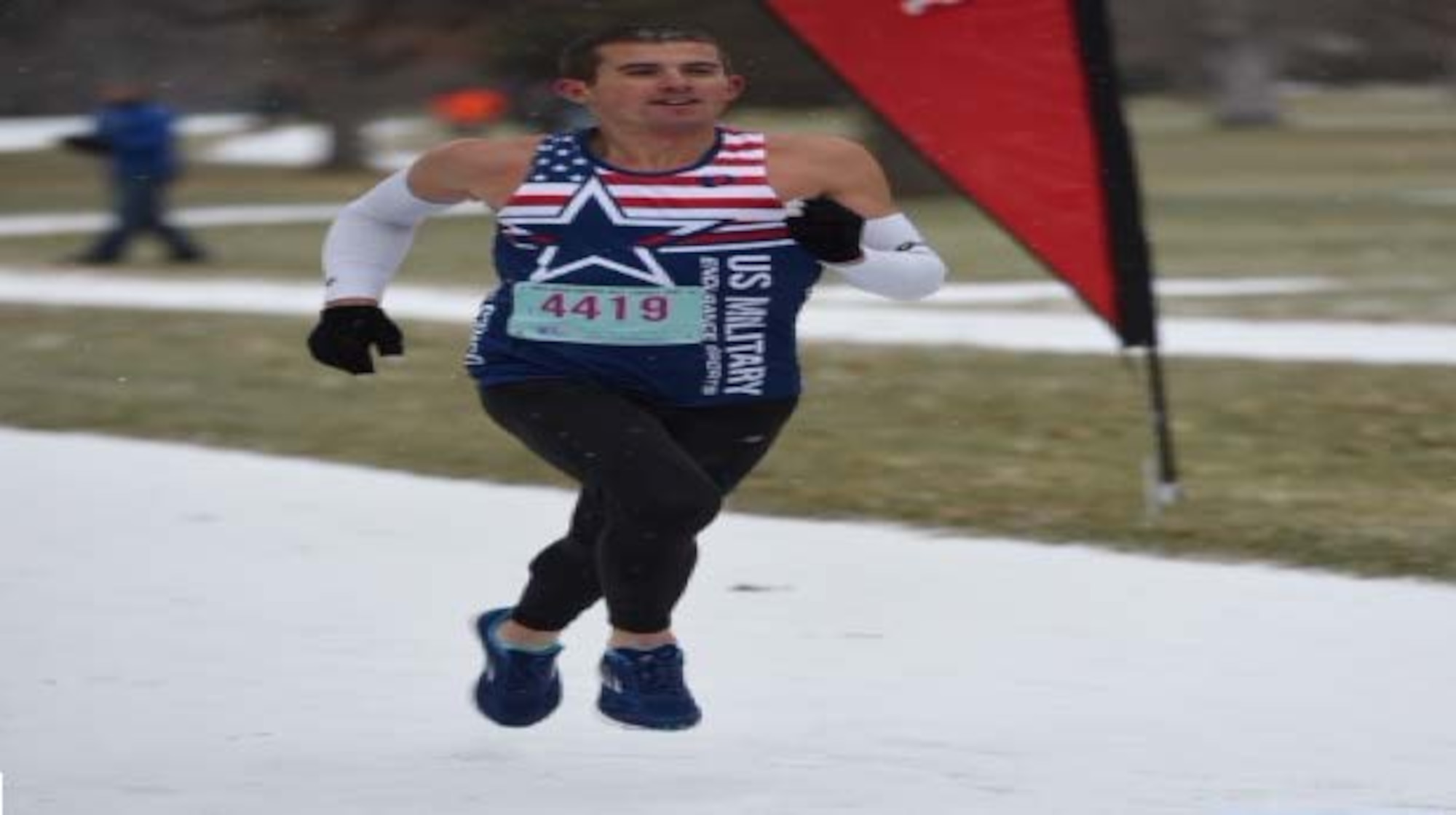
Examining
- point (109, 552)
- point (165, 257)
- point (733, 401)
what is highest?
point (733, 401)

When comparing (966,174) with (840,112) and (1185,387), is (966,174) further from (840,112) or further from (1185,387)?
(840,112)

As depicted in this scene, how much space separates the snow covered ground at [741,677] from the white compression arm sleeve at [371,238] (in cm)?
80

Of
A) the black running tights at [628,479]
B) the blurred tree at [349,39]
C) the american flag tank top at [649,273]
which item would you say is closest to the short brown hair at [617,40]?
the american flag tank top at [649,273]

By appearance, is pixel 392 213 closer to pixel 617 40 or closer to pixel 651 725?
pixel 617 40

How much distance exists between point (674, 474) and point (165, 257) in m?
17.8

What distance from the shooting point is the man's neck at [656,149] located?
5184 mm

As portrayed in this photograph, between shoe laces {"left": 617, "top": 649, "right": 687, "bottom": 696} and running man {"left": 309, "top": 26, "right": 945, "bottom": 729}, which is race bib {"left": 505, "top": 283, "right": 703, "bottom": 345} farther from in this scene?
shoe laces {"left": 617, "top": 649, "right": 687, "bottom": 696}

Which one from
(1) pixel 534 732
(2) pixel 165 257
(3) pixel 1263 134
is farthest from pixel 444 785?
(3) pixel 1263 134

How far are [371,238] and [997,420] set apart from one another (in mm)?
5810

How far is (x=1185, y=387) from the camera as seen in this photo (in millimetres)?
12109

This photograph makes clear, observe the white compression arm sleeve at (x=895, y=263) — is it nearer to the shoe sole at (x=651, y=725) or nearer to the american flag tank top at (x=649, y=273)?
the american flag tank top at (x=649, y=273)

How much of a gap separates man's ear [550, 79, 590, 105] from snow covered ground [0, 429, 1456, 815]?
1130 mm

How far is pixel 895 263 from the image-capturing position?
5387 millimetres

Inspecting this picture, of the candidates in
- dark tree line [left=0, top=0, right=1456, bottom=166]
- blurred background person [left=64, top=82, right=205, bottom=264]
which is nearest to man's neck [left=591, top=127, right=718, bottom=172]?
dark tree line [left=0, top=0, right=1456, bottom=166]
